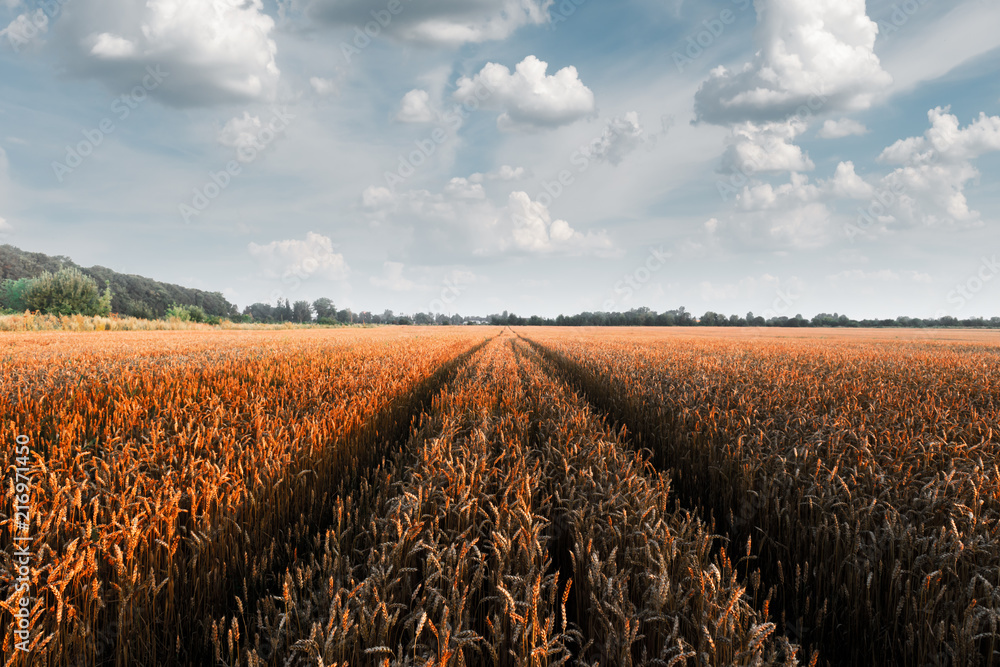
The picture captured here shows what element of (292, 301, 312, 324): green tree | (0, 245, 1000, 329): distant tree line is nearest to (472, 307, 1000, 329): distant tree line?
(0, 245, 1000, 329): distant tree line

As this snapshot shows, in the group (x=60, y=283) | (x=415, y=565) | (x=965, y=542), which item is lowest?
(x=415, y=565)

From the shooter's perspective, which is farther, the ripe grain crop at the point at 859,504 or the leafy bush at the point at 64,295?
the leafy bush at the point at 64,295

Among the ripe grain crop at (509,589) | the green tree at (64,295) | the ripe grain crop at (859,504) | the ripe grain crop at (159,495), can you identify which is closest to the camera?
the ripe grain crop at (509,589)

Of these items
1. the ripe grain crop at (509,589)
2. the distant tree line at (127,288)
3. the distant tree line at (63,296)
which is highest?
the distant tree line at (127,288)

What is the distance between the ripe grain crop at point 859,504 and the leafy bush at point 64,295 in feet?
238

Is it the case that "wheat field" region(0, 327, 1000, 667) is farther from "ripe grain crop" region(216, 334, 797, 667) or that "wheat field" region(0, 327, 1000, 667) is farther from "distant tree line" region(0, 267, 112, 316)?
"distant tree line" region(0, 267, 112, 316)

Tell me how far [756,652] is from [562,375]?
43.2 feet

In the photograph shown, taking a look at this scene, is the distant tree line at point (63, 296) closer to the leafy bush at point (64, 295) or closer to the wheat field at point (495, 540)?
the leafy bush at point (64, 295)

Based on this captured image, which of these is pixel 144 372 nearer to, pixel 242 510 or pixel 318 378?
pixel 318 378

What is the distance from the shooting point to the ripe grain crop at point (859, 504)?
2.35 meters

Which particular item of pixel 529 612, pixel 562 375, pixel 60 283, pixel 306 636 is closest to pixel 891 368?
pixel 562 375

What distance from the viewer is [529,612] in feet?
6.37

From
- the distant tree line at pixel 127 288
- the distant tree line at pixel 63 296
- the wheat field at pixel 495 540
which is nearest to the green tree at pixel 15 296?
the distant tree line at pixel 63 296

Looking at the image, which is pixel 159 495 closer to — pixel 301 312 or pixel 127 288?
pixel 127 288
